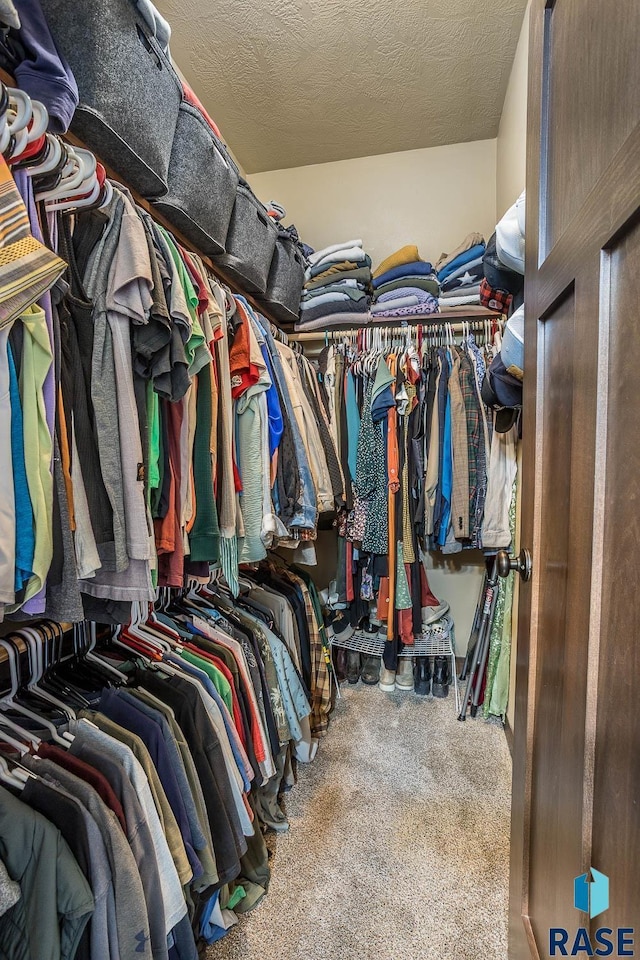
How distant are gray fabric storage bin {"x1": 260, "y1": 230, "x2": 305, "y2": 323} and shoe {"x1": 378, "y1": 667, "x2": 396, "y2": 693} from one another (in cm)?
192

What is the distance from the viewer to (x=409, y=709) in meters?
2.22

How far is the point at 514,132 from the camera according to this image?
1.90 m

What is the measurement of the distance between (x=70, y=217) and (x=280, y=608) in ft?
4.63

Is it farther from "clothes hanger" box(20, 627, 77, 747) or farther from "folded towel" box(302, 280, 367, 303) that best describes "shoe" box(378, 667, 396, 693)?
"folded towel" box(302, 280, 367, 303)

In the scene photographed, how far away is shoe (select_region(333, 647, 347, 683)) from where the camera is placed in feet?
8.19

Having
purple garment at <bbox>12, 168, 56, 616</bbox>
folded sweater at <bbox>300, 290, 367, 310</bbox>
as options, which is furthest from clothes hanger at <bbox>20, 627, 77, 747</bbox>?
folded sweater at <bbox>300, 290, 367, 310</bbox>

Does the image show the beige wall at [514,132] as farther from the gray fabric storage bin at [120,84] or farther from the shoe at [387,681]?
the shoe at [387,681]

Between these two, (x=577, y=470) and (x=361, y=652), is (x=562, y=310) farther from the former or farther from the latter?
(x=361, y=652)

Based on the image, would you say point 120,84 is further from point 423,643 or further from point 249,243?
point 423,643

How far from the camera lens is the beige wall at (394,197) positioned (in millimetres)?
2467

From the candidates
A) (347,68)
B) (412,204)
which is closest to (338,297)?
(412,204)

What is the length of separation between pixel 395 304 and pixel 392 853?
2222 mm

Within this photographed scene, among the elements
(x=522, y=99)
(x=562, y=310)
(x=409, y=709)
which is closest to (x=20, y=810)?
(x=562, y=310)

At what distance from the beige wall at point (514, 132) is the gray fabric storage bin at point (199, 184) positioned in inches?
42.9
